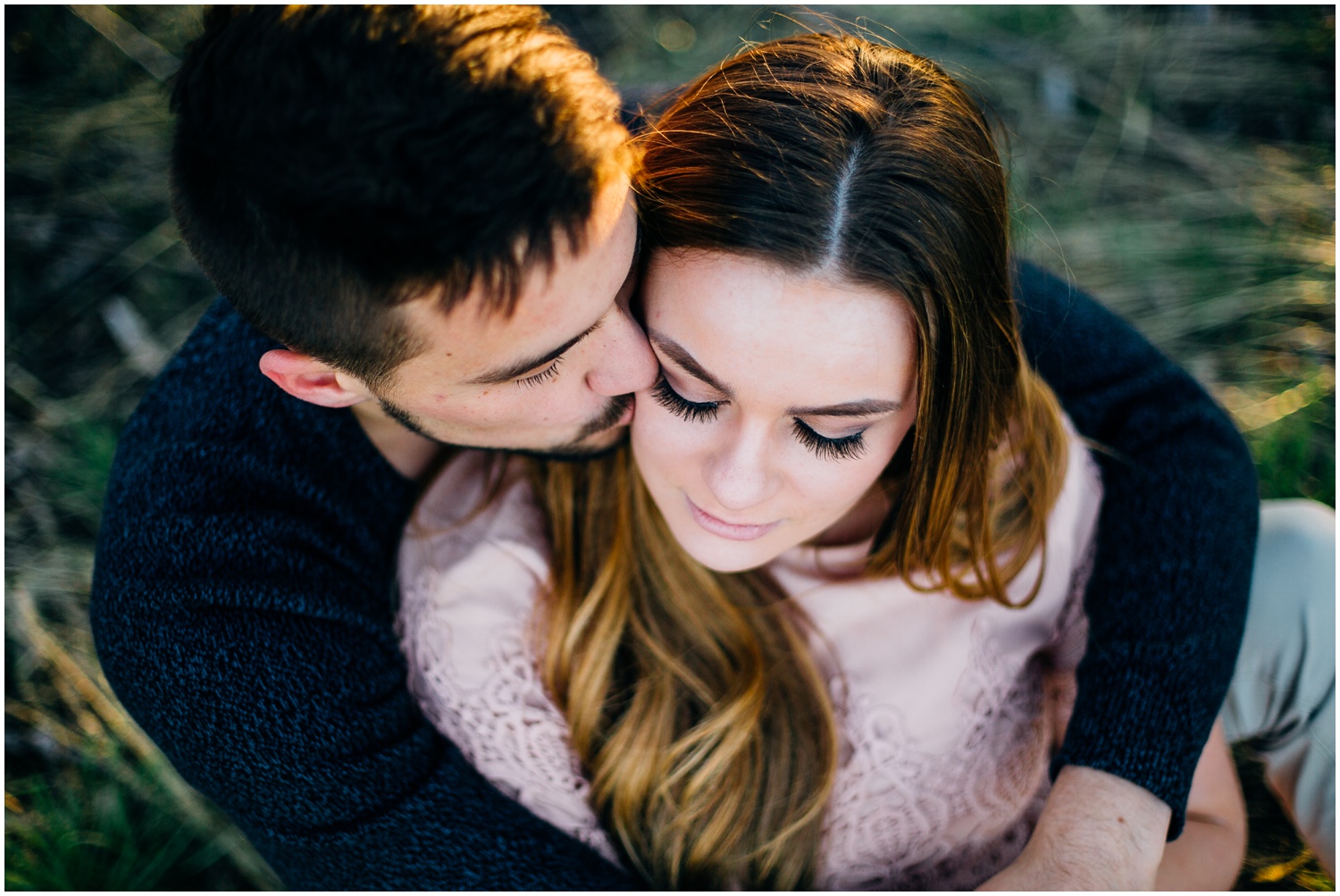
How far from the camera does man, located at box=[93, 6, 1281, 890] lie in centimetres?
115

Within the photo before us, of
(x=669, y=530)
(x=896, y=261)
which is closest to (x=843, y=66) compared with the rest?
(x=896, y=261)

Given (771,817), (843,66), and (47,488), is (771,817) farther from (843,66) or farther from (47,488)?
(47,488)

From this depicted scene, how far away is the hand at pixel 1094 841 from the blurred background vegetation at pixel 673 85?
3.05ft

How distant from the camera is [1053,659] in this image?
6.42 feet

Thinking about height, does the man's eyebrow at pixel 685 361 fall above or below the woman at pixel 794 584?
above

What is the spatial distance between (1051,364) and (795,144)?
977 mm

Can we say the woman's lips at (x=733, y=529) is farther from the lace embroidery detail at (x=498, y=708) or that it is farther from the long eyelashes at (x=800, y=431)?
the lace embroidery detail at (x=498, y=708)

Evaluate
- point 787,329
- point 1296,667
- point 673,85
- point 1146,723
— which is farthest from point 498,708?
point 673,85

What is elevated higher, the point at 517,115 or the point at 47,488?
the point at 517,115

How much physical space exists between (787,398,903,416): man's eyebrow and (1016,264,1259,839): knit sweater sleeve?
2.15ft

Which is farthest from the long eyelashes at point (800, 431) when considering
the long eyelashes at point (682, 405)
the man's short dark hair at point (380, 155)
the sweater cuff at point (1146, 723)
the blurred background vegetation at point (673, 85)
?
the blurred background vegetation at point (673, 85)

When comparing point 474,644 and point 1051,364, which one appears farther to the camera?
point 1051,364

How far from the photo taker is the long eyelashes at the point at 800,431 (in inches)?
56.4

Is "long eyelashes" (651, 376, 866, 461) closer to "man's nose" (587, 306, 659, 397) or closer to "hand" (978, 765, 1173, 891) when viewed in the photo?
"man's nose" (587, 306, 659, 397)
